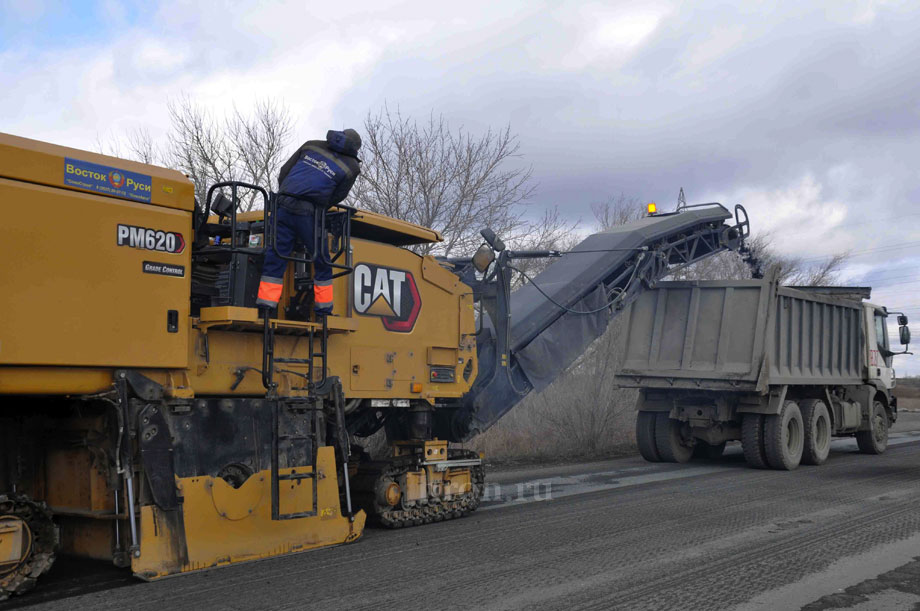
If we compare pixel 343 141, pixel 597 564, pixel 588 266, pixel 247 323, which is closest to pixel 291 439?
pixel 247 323

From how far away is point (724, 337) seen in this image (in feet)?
40.7

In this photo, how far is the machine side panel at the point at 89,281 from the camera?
502 cm

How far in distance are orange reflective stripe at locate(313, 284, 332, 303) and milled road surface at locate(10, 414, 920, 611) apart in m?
1.97

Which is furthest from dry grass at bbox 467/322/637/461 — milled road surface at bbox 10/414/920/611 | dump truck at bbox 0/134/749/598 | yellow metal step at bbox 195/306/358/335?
yellow metal step at bbox 195/306/358/335

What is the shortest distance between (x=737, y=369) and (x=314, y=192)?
772 cm

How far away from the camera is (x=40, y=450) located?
6.25 m

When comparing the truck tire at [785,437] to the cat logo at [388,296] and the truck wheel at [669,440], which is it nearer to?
the truck wheel at [669,440]

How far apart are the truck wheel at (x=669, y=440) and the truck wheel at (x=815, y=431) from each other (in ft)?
5.77

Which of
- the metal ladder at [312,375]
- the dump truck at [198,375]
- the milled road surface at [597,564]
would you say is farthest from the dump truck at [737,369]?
the metal ladder at [312,375]

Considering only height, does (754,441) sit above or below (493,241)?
below

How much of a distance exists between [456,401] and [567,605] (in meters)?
3.51

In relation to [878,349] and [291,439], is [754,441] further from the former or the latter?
[291,439]

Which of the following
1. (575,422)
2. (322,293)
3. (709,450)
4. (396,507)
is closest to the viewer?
(322,293)

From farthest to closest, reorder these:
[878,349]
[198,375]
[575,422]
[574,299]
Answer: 1. [575,422]
2. [878,349]
3. [574,299]
4. [198,375]
